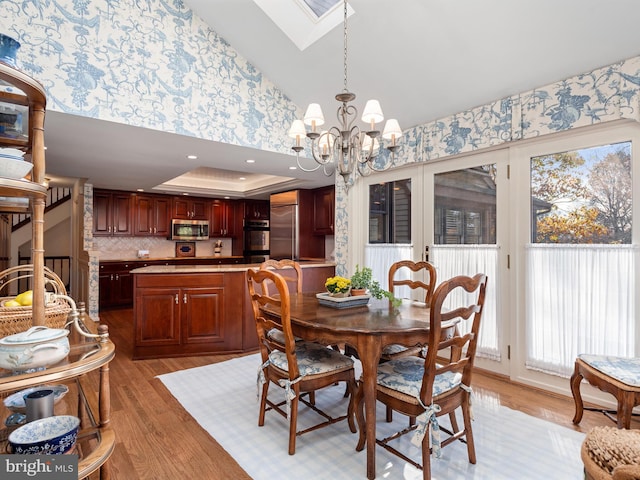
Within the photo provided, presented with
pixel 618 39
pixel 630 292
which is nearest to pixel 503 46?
pixel 618 39

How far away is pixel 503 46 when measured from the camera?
2.58m

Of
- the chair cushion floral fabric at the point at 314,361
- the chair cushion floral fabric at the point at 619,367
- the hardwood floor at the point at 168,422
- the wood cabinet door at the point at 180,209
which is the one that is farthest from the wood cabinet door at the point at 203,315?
the wood cabinet door at the point at 180,209

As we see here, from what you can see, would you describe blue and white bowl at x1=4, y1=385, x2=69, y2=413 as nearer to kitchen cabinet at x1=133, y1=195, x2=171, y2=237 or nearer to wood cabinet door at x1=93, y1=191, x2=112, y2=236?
wood cabinet door at x1=93, y1=191, x2=112, y2=236

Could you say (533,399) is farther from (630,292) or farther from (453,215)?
(453,215)

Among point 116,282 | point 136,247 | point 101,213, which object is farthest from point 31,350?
point 136,247

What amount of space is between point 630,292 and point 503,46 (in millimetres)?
1983

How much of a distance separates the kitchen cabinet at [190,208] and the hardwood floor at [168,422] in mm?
4109

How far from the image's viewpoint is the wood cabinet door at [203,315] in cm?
387

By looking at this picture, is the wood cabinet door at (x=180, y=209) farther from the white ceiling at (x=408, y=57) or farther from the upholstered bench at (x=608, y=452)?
the upholstered bench at (x=608, y=452)

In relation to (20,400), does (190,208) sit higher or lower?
higher

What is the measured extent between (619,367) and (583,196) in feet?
4.22

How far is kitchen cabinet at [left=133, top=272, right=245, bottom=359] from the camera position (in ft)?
12.3

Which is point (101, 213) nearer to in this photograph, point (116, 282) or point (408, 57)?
point (116, 282)

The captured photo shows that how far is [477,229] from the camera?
334 cm
